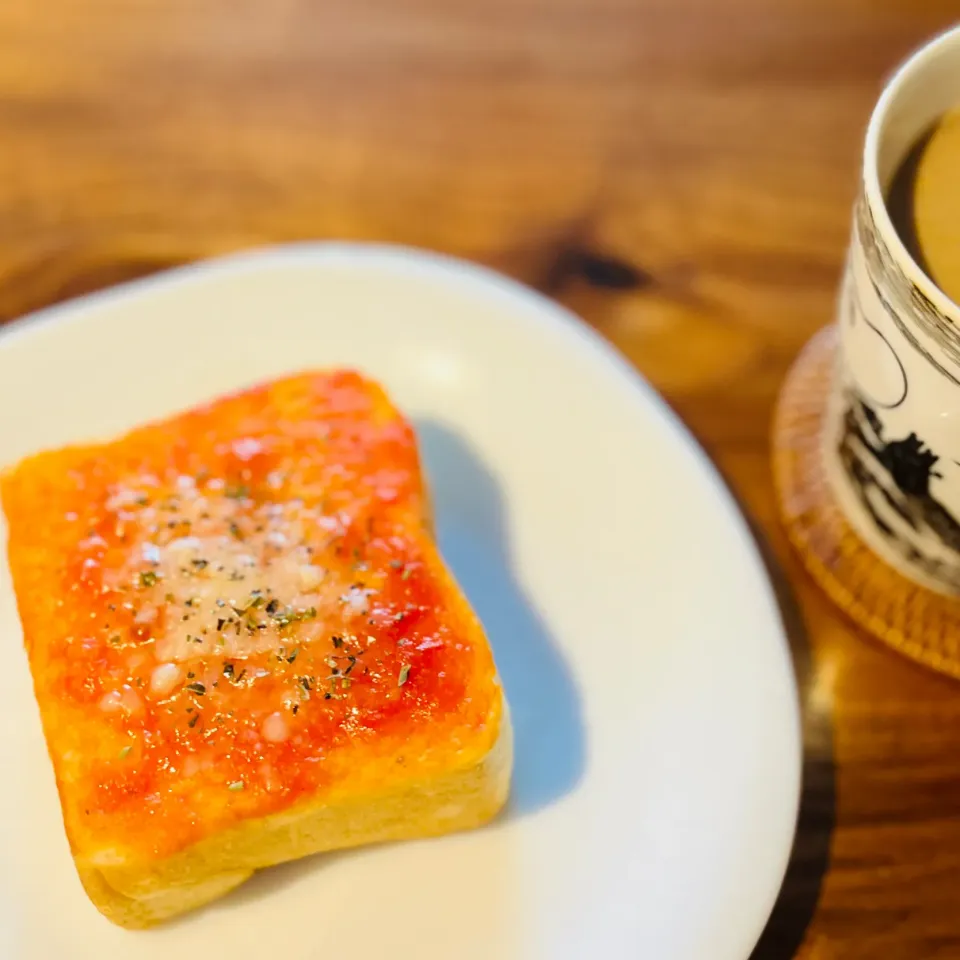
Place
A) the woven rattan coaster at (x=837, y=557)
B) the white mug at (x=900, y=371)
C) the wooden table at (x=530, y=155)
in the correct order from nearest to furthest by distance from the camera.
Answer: the white mug at (x=900, y=371) < the woven rattan coaster at (x=837, y=557) < the wooden table at (x=530, y=155)

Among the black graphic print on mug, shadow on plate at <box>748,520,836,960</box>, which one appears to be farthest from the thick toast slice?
the black graphic print on mug

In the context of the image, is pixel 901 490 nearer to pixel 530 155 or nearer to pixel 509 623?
pixel 509 623

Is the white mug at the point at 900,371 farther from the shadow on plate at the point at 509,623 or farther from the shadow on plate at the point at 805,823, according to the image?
the shadow on plate at the point at 509,623

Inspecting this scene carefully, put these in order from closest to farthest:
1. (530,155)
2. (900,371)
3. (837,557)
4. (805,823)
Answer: (900,371), (805,823), (837,557), (530,155)

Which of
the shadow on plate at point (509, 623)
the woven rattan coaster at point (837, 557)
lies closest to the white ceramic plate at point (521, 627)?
the shadow on plate at point (509, 623)

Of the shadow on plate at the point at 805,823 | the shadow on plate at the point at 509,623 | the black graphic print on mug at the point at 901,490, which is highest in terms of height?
the black graphic print on mug at the point at 901,490

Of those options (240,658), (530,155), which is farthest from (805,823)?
(530,155)

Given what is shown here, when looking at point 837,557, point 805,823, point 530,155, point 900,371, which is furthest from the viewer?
point 530,155
